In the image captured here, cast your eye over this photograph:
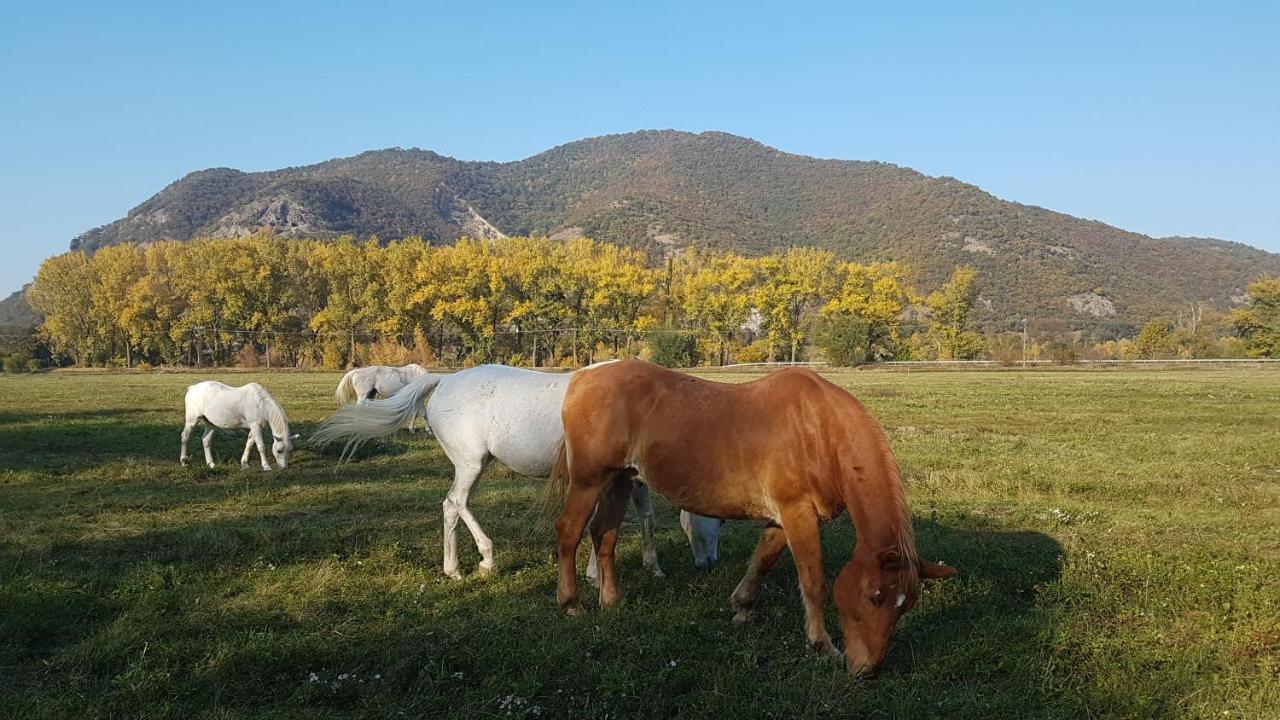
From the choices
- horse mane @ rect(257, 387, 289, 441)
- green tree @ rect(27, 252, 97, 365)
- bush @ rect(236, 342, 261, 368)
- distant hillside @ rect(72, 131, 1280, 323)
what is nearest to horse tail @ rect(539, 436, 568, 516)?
horse mane @ rect(257, 387, 289, 441)

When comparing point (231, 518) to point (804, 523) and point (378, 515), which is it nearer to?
point (378, 515)

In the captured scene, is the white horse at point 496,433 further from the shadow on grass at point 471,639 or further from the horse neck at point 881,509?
the horse neck at point 881,509

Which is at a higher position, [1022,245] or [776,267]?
[1022,245]

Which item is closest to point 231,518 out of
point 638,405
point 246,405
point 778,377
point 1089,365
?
point 246,405

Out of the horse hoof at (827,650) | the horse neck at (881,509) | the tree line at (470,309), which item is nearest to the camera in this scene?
the horse neck at (881,509)

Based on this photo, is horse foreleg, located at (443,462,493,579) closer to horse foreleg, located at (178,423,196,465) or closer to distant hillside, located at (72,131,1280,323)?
horse foreleg, located at (178,423,196,465)

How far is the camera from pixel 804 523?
17.9 feet

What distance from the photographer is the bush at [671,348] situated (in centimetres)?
6072

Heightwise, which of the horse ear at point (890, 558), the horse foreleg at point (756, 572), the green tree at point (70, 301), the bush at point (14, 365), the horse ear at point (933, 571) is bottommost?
the bush at point (14, 365)

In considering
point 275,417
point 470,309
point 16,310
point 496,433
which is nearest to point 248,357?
point 470,309

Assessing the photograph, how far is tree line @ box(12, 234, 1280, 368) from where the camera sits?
6425 centimetres

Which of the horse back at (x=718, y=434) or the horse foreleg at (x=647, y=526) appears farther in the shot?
the horse foreleg at (x=647, y=526)

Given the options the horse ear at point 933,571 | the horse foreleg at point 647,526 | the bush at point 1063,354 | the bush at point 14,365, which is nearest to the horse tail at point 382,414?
the horse foreleg at point 647,526

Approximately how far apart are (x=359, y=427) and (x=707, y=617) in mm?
4652
